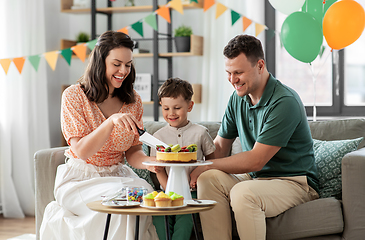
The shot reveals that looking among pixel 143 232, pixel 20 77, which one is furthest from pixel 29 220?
pixel 143 232

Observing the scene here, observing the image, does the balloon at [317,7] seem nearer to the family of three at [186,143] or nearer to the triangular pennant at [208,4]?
the triangular pennant at [208,4]

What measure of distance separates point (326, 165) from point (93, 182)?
1169 mm

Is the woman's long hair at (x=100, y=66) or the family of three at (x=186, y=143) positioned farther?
the woman's long hair at (x=100, y=66)

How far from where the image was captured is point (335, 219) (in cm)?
202

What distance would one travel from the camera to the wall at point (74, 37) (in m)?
4.07

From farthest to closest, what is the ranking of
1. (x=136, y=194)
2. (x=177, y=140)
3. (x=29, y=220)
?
(x=29, y=220)
(x=177, y=140)
(x=136, y=194)

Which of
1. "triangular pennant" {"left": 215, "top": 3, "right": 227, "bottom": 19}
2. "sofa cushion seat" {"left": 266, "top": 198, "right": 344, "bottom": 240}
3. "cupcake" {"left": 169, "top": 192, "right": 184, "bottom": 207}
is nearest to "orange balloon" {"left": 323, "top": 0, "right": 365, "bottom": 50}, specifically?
"triangular pennant" {"left": 215, "top": 3, "right": 227, "bottom": 19}

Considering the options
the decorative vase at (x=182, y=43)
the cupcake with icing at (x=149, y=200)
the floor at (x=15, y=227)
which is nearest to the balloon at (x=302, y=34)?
the decorative vase at (x=182, y=43)

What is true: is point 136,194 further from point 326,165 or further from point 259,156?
point 326,165

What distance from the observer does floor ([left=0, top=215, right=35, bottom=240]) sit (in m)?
3.20

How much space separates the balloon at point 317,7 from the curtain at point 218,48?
0.73 m

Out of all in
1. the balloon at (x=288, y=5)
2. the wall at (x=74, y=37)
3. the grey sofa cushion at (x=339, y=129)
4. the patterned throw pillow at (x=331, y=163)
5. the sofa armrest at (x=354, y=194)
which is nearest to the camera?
the sofa armrest at (x=354, y=194)

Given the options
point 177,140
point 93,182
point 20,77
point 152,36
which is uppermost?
point 152,36

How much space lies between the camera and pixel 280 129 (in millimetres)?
2014
